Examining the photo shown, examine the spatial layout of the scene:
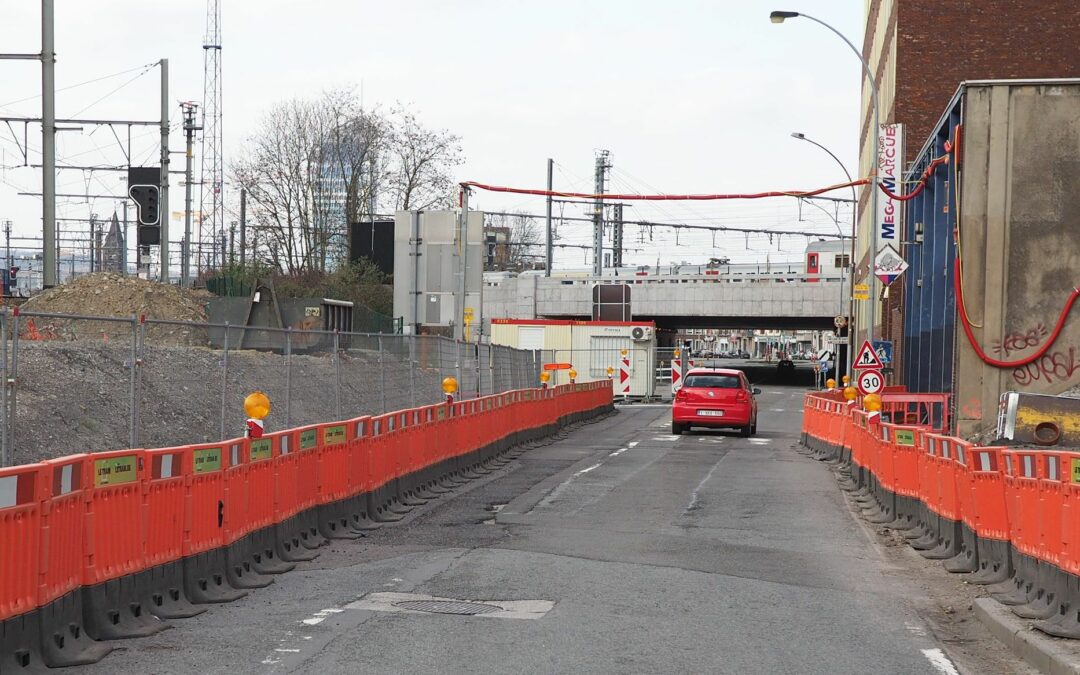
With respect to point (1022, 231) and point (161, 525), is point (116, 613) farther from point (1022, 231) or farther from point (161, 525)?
point (1022, 231)

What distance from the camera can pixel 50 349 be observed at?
53.8ft

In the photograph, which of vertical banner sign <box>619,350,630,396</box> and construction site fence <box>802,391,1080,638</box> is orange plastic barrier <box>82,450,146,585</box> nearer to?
construction site fence <box>802,391,1080,638</box>

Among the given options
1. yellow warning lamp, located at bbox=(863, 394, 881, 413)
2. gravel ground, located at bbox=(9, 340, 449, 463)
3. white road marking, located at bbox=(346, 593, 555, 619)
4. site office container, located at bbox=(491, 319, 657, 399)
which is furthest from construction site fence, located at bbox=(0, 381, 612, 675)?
site office container, located at bbox=(491, 319, 657, 399)

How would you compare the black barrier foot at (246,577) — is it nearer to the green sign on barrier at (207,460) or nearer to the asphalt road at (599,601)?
the asphalt road at (599,601)

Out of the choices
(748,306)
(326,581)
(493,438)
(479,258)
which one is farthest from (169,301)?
(748,306)

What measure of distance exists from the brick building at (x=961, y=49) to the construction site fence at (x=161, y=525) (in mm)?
35863

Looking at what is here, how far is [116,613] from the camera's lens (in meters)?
8.73

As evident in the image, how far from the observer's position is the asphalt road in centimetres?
807

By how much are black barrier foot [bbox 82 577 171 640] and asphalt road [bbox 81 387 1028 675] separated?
0.62 feet

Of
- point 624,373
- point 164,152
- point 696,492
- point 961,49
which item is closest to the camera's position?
point 696,492

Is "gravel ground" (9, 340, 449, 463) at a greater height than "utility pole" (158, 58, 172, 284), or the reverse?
"utility pole" (158, 58, 172, 284)

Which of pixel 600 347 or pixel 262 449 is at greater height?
pixel 262 449

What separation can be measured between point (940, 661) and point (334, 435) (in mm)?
7493

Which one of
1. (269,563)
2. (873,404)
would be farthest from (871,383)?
(269,563)
